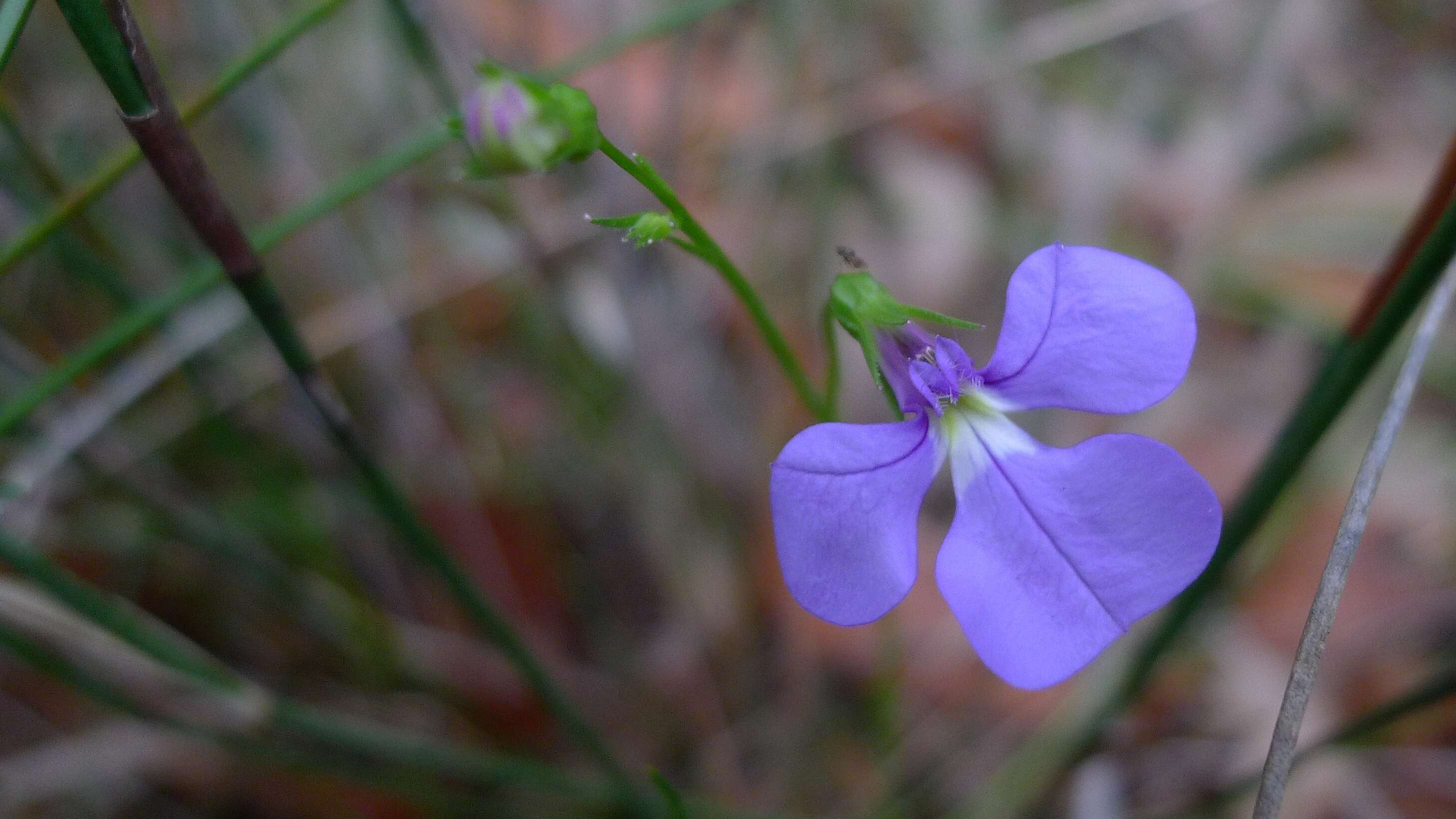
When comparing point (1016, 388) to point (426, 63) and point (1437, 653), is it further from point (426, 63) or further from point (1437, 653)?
point (1437, 653)

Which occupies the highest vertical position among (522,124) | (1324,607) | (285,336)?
(285,336)

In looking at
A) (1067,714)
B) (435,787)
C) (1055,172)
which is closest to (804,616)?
(1067,714)

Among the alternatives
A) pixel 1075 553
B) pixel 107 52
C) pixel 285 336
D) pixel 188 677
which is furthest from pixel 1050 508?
pixel 188 677

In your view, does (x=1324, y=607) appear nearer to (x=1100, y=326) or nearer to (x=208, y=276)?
(x=1100, y=326)

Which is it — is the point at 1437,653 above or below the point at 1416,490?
below

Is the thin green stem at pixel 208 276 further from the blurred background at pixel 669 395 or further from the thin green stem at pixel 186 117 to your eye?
the blurred background at pixel 669 395

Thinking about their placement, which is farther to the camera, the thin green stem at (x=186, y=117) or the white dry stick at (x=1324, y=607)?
the thin green stem at (x=186, y=117)

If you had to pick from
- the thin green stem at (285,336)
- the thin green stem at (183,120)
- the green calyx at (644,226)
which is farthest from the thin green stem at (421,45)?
the green calyx at (644,226)
